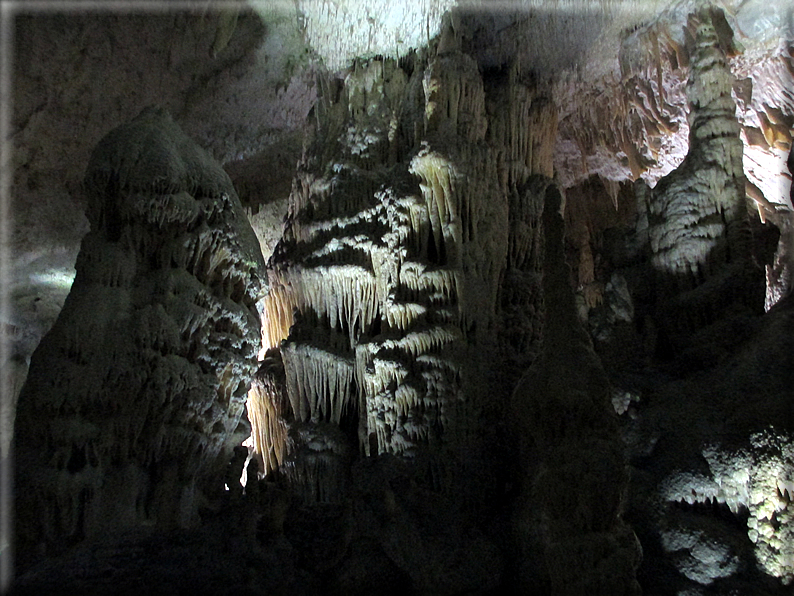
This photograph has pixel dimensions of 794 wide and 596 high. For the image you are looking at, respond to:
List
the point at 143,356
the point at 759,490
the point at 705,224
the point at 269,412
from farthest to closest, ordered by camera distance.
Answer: the point at 269,412 → the point at 705,224 → the point at 143,356 → the point at 759,490

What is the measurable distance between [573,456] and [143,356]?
3.46m

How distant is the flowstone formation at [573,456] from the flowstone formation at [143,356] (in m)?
2.77

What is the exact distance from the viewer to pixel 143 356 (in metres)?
5.76

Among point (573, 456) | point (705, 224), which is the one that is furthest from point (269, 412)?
point (705, 224)

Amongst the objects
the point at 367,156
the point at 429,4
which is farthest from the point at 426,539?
the point at 429,4

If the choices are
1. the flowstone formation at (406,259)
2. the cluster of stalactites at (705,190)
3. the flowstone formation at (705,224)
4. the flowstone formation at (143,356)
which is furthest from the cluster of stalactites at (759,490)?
the flowstone formation at (143,356)

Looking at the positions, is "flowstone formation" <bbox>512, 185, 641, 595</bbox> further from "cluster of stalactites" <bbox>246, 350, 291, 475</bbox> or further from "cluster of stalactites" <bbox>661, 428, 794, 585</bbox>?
"cluster of stalactites" <bbox>246, 350, 291, 475</bbox>

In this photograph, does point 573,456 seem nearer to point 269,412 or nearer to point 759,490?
point 759,490

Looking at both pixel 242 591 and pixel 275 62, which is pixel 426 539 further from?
pixel 275 62

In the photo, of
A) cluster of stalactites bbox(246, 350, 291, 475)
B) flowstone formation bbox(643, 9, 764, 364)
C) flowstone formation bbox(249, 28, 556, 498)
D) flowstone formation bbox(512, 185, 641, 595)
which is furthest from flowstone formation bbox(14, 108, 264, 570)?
flowstone formation bbox(643, 9, 764, 364)

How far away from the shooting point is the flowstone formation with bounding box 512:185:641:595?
13.7ft

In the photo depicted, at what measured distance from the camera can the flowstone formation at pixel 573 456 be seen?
13.7ft

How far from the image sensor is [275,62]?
8.89 m

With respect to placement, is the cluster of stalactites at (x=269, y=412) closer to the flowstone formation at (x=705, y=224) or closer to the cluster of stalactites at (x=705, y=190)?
the flowstone formation at (x=705, y=224)
